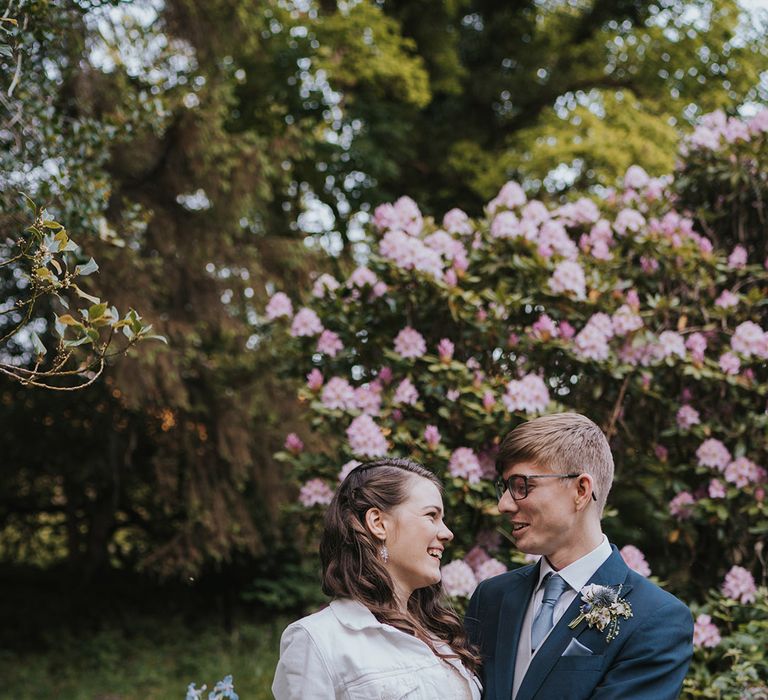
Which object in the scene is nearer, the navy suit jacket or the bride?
the navy suit jacket

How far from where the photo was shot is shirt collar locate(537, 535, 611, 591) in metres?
2.37

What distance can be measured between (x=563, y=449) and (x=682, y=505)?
7.31 ft

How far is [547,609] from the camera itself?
7.83 ft

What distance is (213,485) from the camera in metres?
8.55

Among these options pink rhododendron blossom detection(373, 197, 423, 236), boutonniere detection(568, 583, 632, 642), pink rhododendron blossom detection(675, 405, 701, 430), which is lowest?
boutonniere detection(568, 583, 632, 642)

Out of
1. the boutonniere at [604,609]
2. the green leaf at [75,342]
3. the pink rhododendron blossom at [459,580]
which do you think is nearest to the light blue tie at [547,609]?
the boutonniere at [604,609]

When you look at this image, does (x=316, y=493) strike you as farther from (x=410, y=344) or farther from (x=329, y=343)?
(x=410, y=344)

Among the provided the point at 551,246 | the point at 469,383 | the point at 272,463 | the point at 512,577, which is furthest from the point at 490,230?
the point at 272,463

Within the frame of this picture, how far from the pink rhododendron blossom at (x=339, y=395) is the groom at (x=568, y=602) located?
1792 mm

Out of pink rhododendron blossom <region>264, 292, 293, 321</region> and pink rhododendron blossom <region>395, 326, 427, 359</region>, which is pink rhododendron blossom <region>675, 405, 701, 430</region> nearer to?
pink rhododendron blossom <region>395, 326, 427, 359</region>

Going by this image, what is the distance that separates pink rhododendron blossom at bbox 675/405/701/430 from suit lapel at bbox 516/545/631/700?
212cm

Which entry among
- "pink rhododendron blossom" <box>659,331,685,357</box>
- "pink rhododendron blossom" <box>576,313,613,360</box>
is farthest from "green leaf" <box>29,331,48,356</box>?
"pink rhododendron blossom" <box>659,331,685,357</box>

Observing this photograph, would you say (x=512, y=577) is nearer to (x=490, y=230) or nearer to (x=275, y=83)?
(x=490, y=230)

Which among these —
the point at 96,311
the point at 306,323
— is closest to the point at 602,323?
the point at 306,323
